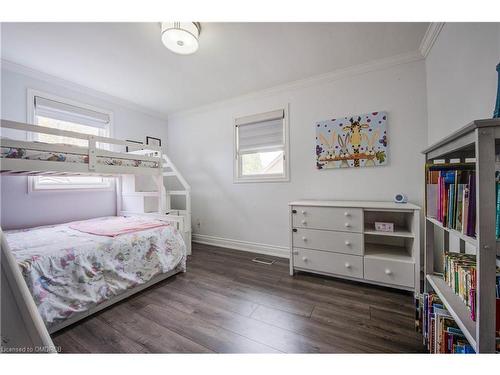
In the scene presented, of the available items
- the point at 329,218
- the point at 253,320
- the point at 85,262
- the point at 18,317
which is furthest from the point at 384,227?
the point at 85,262

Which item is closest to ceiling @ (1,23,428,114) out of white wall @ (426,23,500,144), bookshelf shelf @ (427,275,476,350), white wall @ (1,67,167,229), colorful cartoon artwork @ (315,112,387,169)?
white wall @ (1,67,167,229)

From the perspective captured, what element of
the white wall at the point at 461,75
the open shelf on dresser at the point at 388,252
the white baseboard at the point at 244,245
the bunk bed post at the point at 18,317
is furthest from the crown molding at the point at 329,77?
the bunk bed post at the point at 18,317

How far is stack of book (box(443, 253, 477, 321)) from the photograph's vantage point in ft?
2.68

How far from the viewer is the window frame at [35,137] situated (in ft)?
7.36

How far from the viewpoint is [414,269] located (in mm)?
1691

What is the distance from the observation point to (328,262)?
2.00 meters

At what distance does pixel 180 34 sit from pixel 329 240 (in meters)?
2.26

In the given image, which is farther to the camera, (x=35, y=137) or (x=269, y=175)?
(x=269, y=175)

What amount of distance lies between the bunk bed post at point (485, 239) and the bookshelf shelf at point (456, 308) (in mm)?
91

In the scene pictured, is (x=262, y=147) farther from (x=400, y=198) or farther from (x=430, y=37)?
(x=430, y=37)

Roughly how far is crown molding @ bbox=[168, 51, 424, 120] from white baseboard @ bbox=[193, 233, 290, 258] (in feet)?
7.00

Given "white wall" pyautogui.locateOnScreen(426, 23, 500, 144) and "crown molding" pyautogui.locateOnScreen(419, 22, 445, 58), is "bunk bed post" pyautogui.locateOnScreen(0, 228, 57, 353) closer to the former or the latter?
"white wall" pyautogui.locateOnScreen(426, 23, 500, 144)

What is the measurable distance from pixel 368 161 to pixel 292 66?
1.37m
